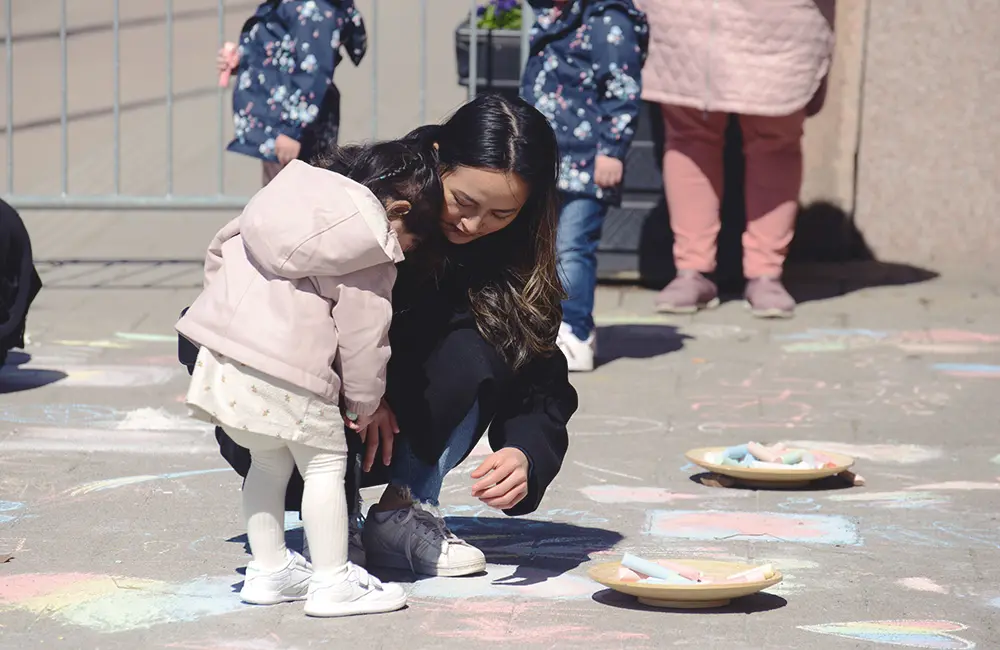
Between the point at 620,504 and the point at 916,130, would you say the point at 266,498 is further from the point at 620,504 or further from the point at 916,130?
the point at 916,130

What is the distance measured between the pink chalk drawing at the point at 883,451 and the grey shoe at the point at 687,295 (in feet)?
6.91

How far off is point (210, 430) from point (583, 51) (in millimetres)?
1884

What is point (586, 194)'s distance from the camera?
231 inches

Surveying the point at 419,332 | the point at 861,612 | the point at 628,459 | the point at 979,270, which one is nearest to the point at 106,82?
the point at 979,270

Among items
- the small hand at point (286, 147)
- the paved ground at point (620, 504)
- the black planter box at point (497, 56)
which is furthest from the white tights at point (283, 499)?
the black planter box at point (497, 56)

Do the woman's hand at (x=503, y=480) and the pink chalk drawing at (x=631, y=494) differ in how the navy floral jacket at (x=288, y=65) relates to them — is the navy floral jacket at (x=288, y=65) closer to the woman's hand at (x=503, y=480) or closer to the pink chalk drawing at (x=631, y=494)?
the pink chalk drawing at (x=631, y=494)

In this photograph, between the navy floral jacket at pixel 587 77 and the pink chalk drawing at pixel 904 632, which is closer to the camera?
the pink chalk drawing at pixel 904 632

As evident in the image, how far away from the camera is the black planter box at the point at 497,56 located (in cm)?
746

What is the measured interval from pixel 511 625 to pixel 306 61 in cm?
323

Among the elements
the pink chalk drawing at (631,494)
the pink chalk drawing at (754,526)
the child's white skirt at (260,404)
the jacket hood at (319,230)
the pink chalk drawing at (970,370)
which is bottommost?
the pink chalk drawing at (970,370)

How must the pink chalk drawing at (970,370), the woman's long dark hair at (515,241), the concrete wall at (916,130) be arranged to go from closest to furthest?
1. the woman's long dark hair at (515,241)
2. the pink chalk drawing at (970,370)
3. the concrete wall at (916,130)

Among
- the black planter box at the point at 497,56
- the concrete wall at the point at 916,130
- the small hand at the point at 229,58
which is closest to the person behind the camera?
the small hand at the point at 229,58

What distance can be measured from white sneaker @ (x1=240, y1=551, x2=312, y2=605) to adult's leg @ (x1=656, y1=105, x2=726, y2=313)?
12.7ft

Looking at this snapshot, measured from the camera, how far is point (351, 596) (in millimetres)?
3162
